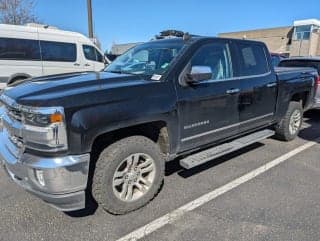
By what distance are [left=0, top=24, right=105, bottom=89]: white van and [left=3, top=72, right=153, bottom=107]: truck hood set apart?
25.3ft

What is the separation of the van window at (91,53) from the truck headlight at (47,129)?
10059 mm

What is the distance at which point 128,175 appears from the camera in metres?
3.29

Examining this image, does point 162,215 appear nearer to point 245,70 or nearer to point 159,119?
point 159,119

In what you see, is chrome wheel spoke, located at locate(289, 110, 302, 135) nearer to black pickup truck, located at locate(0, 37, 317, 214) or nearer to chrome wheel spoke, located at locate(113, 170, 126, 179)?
black pickup truck, located at locate(0, 37, 317, 214)

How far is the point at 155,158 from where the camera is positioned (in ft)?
11.2

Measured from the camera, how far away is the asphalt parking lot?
295cm

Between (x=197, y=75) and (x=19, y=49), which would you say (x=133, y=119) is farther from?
(x=19, y=49)

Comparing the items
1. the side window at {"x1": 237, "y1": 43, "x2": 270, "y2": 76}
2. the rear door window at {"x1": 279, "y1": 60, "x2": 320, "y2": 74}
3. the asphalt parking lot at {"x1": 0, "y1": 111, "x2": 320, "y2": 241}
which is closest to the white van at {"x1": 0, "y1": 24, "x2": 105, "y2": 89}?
the asphalt parking lot at {"x1": 0, "y1": 111, "x2": 320, "y2": 241}

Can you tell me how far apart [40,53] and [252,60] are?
8.38 meters

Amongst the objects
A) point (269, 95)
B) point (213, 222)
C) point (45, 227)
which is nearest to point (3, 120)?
point (45, 227)

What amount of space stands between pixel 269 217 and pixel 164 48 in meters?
2.41

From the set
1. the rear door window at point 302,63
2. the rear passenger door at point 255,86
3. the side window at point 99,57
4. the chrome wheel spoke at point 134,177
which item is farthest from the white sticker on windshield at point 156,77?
the side window at point 99,57

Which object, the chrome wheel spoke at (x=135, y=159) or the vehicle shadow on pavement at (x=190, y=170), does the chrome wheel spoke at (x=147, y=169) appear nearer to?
the chrome wheel spoke at (x=135, y=159)

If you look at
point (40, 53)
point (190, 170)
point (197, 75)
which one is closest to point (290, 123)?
point (190, 170)
